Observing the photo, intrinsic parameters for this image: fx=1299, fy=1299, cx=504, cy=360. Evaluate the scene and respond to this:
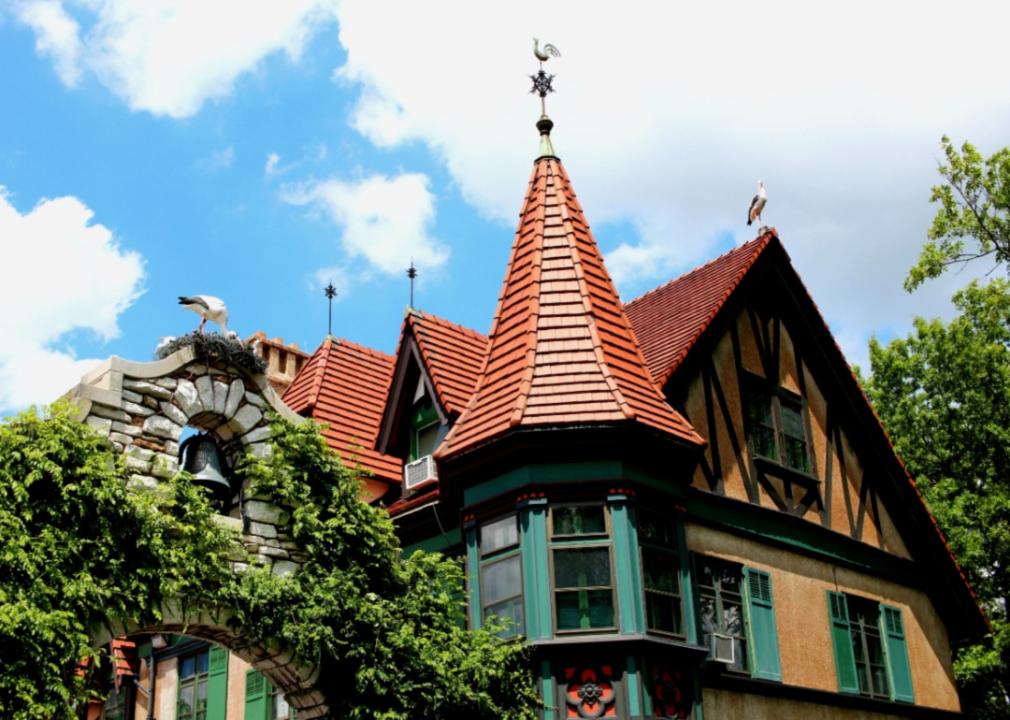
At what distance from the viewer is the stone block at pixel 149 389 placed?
13602 mm

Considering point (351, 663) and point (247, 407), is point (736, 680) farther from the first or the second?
point (247, 407)

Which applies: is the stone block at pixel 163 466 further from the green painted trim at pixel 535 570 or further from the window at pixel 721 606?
the window at pixel 721 606

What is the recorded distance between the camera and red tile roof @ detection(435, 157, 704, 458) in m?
15.9

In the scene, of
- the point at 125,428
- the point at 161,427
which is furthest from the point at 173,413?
the point at 125,428

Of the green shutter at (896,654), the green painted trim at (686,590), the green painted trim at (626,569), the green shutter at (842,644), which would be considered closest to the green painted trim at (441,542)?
the green painted trim at (626,569)

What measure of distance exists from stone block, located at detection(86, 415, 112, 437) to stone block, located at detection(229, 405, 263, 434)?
5.17ft

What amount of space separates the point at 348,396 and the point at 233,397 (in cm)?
681

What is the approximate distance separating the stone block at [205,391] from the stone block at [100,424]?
1.17m

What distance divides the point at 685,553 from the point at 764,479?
3.00m

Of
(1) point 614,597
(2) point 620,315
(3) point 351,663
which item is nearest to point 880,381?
(2) point 620,315

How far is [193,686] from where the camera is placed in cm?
2098

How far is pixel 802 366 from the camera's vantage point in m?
20.7

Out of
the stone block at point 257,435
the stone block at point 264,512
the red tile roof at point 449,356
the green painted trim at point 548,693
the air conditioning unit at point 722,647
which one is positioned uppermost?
the red tile roof at point 449,356

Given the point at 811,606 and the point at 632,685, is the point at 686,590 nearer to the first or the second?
the point at 632,685
